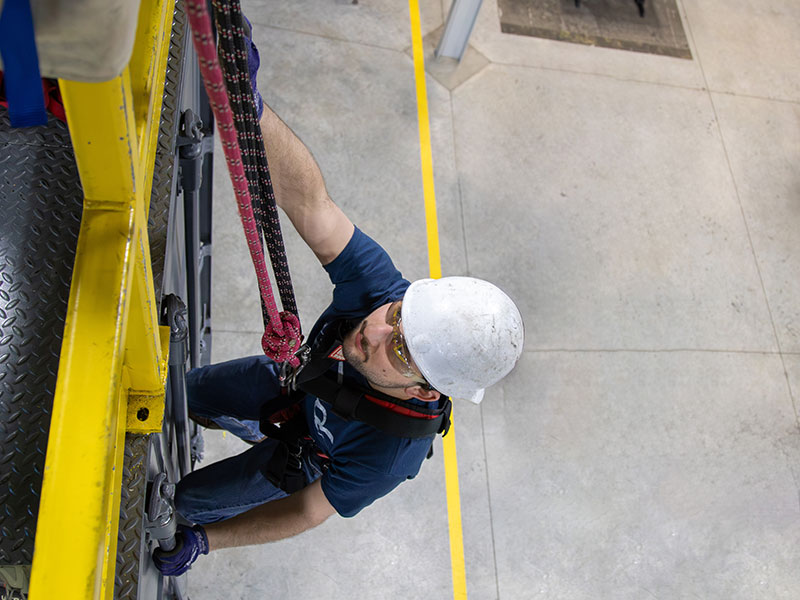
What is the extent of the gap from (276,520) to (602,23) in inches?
233

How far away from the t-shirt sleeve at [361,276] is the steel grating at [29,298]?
1.24 metres

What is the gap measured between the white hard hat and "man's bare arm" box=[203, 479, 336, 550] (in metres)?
0.74

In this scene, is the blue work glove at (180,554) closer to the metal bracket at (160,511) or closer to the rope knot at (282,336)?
the metal bracket at (160,511)

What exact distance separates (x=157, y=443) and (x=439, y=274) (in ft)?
10.4

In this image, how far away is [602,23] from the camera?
6.86 metres

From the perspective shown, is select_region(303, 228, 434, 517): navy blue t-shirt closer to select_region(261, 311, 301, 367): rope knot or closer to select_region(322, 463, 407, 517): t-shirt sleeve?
select_region(322, 463, 407, 517): t-shirt sleeve

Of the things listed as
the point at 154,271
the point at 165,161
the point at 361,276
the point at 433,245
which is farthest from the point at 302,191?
the point at 433,245

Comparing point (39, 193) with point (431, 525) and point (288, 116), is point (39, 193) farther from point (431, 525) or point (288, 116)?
point (288, 116)

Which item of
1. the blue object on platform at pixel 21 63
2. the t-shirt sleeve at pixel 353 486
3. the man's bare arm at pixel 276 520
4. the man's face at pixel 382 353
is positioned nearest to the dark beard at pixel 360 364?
the man's face at pixel 382 353

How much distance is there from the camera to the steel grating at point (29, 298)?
4.78 ft

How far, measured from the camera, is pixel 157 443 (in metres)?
2.20

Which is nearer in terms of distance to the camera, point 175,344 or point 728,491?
point 175,344

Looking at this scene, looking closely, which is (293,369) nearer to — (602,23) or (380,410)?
(380,410)

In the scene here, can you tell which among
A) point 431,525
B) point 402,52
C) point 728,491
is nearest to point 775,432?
point 728,491
